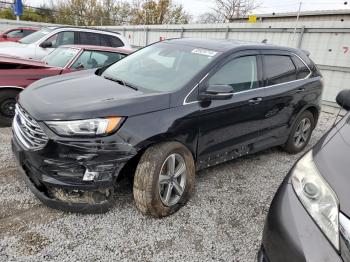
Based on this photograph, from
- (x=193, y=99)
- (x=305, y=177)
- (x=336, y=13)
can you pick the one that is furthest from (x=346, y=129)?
(x=336, y=13)

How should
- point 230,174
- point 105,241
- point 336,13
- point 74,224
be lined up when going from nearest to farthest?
point 105,241 → point 74,224 → point 230,174 → point 336,13

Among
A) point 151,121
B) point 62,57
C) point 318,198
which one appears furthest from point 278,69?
point 62,57

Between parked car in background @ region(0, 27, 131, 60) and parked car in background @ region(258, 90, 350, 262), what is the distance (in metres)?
7.44

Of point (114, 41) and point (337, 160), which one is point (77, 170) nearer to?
point (337, 160)

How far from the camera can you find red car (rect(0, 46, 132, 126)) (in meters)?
4.68

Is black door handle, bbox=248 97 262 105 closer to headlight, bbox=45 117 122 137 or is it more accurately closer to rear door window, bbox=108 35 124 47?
headlight, bbox=45 117 122 137

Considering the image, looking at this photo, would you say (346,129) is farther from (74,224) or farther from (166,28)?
(166,28)

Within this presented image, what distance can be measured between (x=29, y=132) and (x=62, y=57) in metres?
3.64

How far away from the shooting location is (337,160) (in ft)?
5.83

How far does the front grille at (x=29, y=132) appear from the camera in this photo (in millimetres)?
2502

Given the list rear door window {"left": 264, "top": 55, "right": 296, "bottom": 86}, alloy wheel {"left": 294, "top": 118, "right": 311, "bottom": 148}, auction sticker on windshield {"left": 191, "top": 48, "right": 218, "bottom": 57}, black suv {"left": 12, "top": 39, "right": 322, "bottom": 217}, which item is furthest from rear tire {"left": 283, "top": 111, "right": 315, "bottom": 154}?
auction sticker on windshield {"left": 191, "top": 48, "right": 218, "bottom": 57}

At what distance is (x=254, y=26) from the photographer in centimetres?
1034

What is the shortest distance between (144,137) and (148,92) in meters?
0.52

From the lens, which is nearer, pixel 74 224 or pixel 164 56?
pixel 74 224
